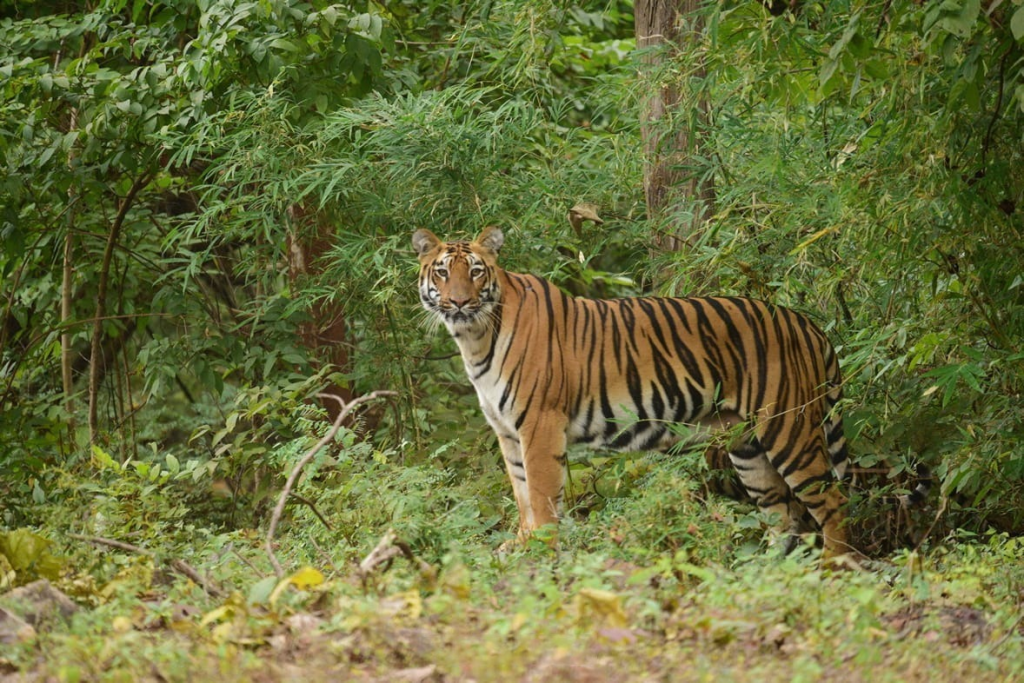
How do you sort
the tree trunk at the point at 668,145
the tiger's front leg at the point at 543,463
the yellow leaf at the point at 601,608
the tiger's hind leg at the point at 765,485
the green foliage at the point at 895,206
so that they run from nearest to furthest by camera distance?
the yellow leaf at the point at 601,608 < the green foliage at the point at 895,206 < the tiger's front leg at the point at 543,463 < the tiger's hind leg at the point at 765,485 < the tree trunk at the point at 668,145

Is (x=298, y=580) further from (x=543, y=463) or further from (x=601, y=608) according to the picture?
(x=543, y=463)

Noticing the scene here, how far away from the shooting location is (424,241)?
5.91 m

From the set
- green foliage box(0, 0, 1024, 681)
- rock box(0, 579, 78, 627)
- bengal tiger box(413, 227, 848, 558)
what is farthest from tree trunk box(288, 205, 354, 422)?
rock box(0, 579, 78, 627)

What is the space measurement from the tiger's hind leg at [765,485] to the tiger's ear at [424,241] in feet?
5.80

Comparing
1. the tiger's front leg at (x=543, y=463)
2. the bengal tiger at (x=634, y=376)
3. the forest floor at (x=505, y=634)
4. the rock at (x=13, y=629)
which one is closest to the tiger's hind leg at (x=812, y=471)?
the bengal tiger at (x=634, y=376)

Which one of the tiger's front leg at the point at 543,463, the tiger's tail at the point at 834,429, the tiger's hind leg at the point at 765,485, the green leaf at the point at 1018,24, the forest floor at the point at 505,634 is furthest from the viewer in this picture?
the tiger's hind leg at the point at 765,485

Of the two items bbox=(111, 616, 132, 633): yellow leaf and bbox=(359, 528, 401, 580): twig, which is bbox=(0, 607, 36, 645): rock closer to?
bbox=(111, 616, 132, 633): yellow leaf

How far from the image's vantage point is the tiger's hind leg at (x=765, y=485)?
20.0 feet

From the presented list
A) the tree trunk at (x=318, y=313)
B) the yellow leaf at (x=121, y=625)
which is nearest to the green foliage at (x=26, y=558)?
the yellow leaf at (x=121, y=625)

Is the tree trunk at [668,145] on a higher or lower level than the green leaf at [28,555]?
higher

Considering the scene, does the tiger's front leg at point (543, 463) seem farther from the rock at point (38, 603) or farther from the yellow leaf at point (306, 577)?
the rock at point (38, 603)

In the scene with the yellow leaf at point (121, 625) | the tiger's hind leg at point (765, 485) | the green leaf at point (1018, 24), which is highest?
the green leaf at point (1018, 24)

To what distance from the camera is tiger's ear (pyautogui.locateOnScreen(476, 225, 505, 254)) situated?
5.86m

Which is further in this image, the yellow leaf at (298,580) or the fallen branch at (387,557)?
the fallen branch at (387,557)
